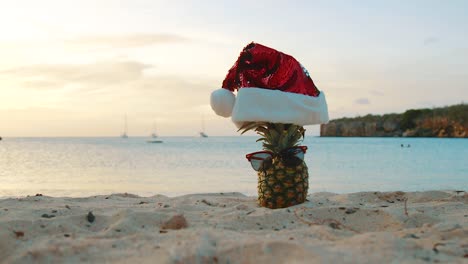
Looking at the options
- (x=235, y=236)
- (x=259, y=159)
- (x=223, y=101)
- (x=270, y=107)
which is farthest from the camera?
(x=259, y=159)

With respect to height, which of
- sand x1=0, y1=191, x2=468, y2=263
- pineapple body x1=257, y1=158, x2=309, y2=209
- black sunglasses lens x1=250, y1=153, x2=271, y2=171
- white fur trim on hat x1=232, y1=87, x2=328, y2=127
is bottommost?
sand x1=0, y1=191, x2=468, y2=263

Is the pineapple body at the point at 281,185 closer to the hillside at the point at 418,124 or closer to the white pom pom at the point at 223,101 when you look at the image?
the white pom pom at the point at 223,101

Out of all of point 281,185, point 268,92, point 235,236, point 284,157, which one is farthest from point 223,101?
point 235,236

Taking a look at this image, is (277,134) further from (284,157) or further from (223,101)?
(223,101)

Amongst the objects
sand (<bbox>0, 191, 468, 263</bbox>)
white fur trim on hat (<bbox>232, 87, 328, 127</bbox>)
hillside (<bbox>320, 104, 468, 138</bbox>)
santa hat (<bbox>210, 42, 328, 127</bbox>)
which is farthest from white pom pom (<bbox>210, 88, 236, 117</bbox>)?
hillside (<bbox>320, 104, 468, 138</bbox>)

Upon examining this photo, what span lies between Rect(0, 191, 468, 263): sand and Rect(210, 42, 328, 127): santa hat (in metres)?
0.90

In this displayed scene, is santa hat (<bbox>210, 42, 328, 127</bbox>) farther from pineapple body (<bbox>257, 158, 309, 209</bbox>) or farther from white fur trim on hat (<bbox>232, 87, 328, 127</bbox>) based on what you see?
pineapple body (<bbox>257, 158, 309, 209</bbox>)

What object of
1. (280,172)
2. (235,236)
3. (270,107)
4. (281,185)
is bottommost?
(235,236)

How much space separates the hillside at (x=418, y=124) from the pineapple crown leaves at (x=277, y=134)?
247 feet

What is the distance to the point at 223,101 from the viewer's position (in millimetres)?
4543

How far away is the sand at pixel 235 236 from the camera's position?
8.45 feet

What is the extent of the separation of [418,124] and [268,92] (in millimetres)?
80224

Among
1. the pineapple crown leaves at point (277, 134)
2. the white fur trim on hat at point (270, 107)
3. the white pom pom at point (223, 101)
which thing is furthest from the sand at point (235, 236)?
the white pom pom at point (223, 101)

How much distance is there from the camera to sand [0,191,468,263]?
8.45ft
